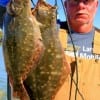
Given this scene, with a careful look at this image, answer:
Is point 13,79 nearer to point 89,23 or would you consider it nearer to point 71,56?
point 71,56

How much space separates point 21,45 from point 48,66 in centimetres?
26

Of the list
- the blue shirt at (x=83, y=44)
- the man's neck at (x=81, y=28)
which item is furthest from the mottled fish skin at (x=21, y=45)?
the man's neck at (x=81, y=28)

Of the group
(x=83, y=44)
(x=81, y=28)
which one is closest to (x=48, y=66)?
(x=83, y=44)

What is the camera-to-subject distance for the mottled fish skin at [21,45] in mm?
3623

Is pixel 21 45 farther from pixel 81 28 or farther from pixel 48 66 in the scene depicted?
pixel 81 28

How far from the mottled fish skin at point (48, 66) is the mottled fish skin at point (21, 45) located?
78mm

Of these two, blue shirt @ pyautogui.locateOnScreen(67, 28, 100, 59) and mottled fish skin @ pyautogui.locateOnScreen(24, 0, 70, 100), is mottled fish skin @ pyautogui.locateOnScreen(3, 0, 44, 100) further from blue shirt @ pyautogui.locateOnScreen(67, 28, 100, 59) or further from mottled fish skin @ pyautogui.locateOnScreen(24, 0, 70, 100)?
blue shirt @ pyautogui.locateOnScreen(67, 28, 100, 59)

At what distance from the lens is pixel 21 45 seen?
12.2 feet

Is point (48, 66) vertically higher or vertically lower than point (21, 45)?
lower

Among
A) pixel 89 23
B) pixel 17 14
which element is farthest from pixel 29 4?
pixel 89 23

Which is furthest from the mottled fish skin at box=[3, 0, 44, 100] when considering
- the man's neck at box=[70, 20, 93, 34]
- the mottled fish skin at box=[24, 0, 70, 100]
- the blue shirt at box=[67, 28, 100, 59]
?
the man's neck at box=[70, 20, 93, 34]

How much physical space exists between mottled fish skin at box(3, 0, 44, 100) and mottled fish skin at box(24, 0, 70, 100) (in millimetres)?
78

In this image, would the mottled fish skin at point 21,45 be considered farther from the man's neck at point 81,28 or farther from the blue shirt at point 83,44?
the man's neck at point 81,28

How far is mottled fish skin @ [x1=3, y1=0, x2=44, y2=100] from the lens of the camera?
362 centimetres
